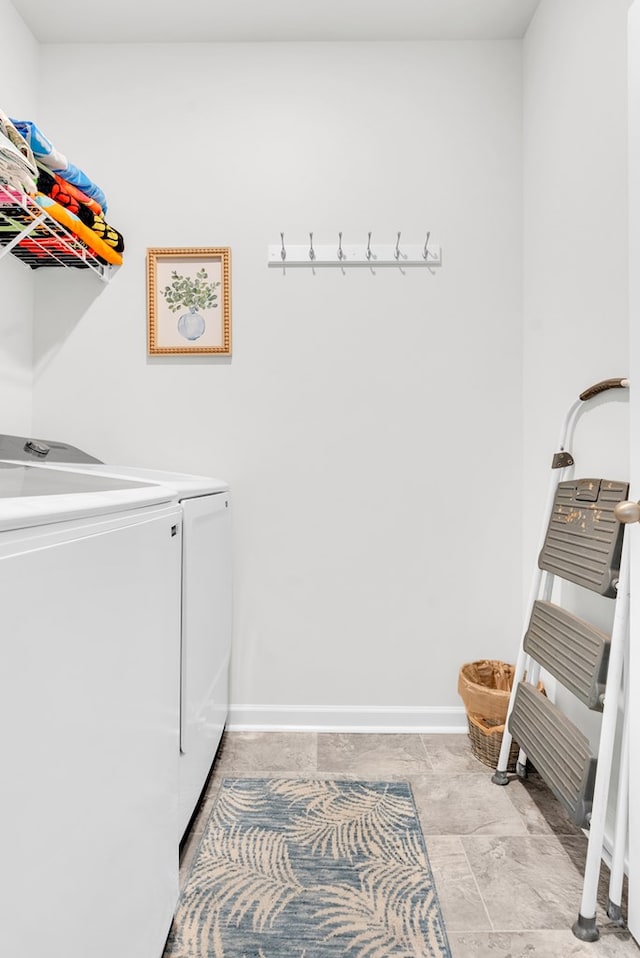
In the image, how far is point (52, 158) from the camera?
157cm

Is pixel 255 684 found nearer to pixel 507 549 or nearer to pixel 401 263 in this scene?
pixel 507 549

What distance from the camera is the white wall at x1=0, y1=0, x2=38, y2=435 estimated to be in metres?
1.85

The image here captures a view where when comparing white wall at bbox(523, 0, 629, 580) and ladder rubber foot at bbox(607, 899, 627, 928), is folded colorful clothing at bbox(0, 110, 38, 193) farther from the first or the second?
ladder rubber foot at bbox(607, 899, 627, 928)

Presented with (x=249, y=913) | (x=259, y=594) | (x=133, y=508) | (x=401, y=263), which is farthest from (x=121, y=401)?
(x=249, y=913)

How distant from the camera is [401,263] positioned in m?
2.03

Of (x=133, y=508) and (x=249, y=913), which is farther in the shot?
(x=249, y=913)

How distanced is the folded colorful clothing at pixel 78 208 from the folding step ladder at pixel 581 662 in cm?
159

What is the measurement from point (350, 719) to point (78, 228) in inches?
73.9

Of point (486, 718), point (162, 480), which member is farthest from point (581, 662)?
point (162, 480)

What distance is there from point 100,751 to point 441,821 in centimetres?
114

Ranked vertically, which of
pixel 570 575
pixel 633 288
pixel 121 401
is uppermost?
pixel 633 288

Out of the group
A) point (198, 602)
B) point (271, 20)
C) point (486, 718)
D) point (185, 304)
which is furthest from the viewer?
point (185, 304)

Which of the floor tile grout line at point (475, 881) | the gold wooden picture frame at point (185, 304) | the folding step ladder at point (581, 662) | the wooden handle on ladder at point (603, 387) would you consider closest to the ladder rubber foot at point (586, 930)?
the folding step ladder at point (581, 662)

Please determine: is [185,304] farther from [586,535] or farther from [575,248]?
[586,535]
